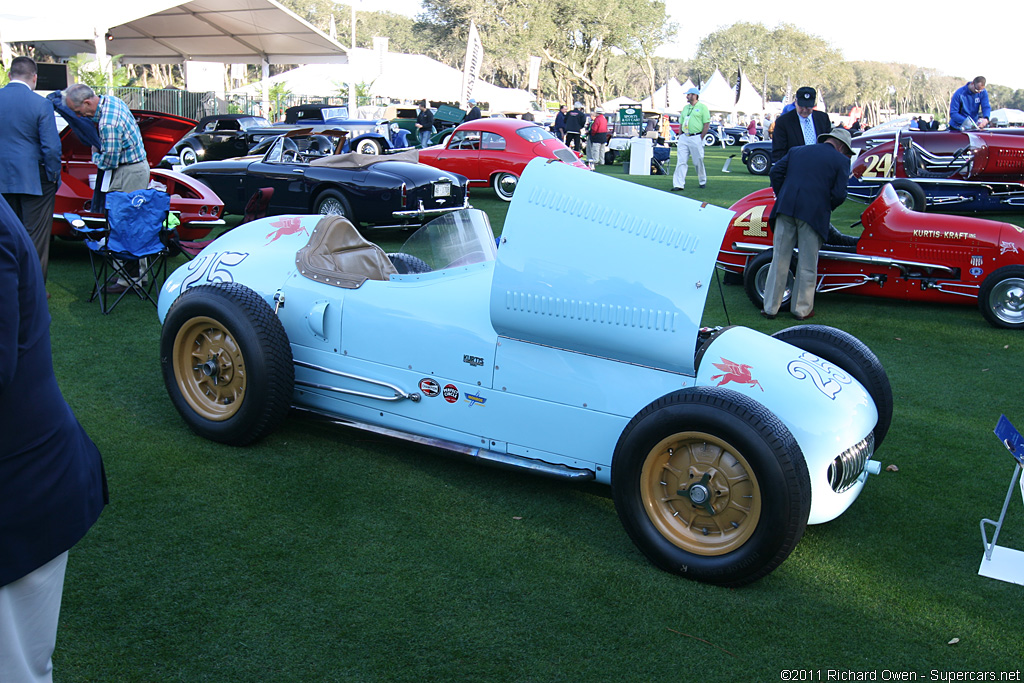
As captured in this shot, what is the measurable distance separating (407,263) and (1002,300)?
221 inches

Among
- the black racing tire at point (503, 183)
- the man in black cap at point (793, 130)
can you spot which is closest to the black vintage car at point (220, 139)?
the black racing tire at point (503, 183)

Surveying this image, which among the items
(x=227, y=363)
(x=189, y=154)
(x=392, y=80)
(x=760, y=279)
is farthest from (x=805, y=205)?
(x=392, y=80)

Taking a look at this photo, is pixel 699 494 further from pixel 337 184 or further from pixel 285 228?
pixel 337 184

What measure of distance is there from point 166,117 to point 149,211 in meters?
6.11

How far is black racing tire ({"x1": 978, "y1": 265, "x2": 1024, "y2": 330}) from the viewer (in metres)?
7.19

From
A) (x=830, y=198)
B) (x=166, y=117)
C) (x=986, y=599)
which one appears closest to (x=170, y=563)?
(x=986, y=599)

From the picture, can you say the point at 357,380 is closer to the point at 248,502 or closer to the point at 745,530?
the point at 248,502

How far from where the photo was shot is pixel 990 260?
7324 millimetres

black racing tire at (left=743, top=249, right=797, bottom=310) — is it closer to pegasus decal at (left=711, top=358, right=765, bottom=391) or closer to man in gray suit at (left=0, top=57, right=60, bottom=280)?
pegasus decal at (left=711, top=358, right=765, bottom=391)

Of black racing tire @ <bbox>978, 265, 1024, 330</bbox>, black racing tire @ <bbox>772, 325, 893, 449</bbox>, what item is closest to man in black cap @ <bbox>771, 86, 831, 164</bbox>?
black racing tire @ <bbox>978, 265, 1024, 330</bbox>

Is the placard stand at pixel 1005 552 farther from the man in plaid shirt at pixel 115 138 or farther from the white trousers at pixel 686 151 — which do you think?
the white trousers at pixel 686 151

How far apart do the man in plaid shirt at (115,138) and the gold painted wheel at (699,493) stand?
6.21 metres

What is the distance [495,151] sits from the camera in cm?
1573

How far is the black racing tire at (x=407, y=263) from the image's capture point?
4720 mm
